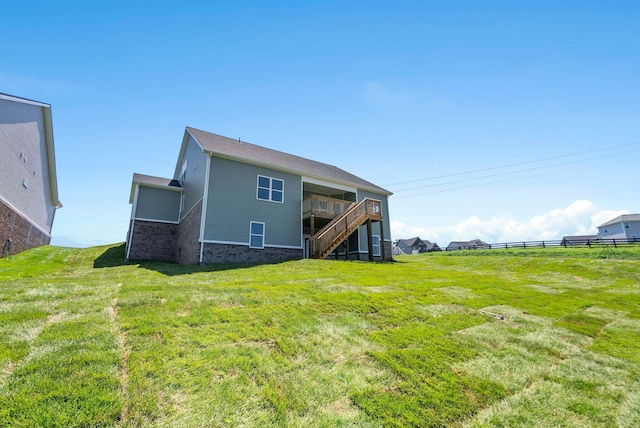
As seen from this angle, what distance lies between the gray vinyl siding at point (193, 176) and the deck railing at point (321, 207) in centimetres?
630

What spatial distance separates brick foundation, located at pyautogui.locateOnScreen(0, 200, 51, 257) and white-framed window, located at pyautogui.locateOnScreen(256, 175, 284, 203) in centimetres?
1238

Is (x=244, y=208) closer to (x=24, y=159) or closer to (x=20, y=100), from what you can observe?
(x=20, y=100)

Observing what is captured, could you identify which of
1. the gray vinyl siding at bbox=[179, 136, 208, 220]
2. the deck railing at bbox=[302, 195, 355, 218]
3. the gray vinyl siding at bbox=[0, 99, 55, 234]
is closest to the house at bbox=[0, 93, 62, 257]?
the gray vinyl siding at bbox=[0, 99, 55, 234]

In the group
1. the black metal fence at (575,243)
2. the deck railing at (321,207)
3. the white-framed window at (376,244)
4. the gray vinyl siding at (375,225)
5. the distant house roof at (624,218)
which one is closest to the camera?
the deck railing at (321,207)

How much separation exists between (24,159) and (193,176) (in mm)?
9454

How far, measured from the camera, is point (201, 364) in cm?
335

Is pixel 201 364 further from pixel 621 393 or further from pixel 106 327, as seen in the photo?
pixel 621 393

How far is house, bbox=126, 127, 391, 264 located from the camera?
14.5m

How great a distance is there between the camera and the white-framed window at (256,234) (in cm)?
1522

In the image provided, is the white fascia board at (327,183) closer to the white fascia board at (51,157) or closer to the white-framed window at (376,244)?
the white-framed window at (376,244)

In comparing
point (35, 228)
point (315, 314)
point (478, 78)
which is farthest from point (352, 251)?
point (35, 228)

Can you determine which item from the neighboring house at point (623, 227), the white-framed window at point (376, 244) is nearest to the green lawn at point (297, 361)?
the white-framed window at point (376, 244)

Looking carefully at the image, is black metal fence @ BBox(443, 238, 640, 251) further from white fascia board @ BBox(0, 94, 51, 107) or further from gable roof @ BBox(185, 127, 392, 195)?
white fascia board @ BBox(0, 94, 51, 107)

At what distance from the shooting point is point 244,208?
50.2 feet
